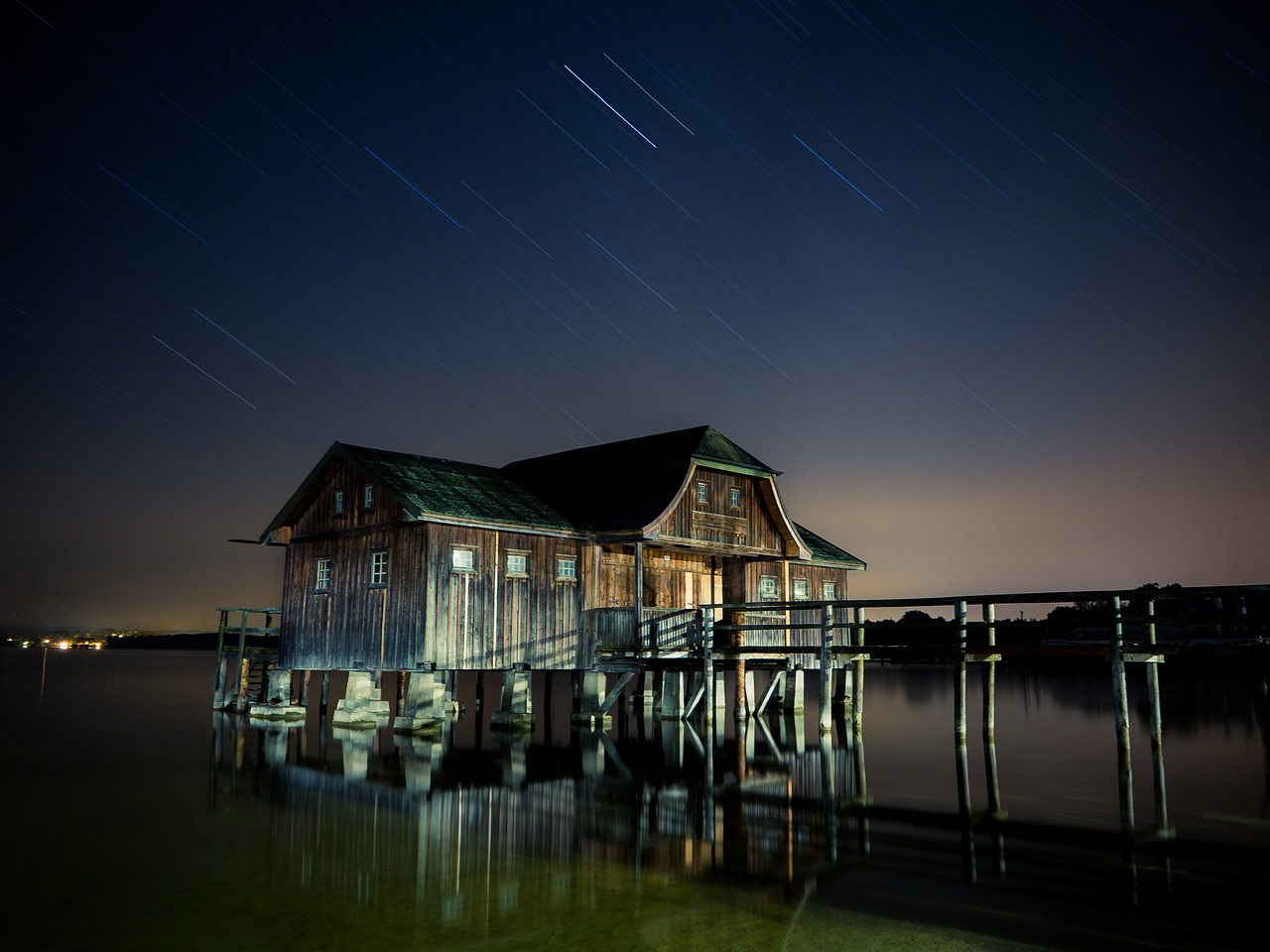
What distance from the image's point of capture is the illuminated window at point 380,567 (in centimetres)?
2814

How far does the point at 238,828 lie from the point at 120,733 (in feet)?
70.5

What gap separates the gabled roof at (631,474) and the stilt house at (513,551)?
0.23 feet

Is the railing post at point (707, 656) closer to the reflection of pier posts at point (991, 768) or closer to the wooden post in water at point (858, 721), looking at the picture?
the wooden post in water at point (858, 721)

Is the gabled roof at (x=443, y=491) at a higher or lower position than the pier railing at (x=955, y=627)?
higher

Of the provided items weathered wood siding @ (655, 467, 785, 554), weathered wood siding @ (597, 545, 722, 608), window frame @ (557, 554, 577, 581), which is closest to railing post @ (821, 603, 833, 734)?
weathered wood siding @ (655, 467, 785, 554)

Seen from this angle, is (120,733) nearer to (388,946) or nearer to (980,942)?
(388,946)

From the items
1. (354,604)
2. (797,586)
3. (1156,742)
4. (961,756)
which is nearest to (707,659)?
(961,756)

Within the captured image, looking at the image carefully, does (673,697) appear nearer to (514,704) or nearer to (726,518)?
(514,704)

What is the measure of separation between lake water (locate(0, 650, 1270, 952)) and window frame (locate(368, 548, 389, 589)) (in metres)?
4.31

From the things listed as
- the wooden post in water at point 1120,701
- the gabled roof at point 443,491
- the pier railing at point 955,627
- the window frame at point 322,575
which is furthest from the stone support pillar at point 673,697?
the wooden post in water at point 1120,701

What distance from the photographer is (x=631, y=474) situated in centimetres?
3294

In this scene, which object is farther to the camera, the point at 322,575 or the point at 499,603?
the point at 322,575

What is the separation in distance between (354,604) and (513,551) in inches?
196

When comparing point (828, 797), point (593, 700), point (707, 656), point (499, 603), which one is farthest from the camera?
point (593, 700)
